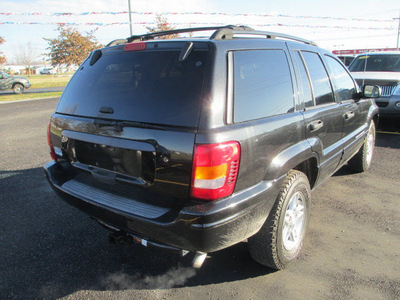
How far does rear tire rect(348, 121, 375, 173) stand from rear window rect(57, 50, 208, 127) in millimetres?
3642

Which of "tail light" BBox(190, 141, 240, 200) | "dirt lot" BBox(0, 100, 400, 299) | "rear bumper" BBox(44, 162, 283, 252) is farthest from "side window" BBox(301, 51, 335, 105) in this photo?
"tail light" BBox(190, 141, 240, 200)

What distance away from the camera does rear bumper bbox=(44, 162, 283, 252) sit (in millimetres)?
1903

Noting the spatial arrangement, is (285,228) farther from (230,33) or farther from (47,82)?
(47,82)

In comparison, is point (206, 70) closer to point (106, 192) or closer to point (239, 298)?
point (106, 192)

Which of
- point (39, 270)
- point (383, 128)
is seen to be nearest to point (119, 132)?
point (39, 270)

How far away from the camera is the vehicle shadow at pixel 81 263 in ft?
8.17

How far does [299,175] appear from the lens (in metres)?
2.63

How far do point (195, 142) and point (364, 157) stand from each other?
390cm

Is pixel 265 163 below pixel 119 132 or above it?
below

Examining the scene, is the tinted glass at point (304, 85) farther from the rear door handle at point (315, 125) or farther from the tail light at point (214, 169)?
the tail light at point (214, 169)

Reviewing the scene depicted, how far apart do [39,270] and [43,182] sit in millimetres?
2224

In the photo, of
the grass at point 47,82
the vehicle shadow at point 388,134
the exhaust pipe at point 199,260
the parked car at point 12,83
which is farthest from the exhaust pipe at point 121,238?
the grass at point 47,82

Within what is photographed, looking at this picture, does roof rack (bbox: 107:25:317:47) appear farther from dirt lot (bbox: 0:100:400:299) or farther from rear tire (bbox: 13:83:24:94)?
rear tire (bbox: 13:83:24:94)

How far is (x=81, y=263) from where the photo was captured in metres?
Answer: 2.75
